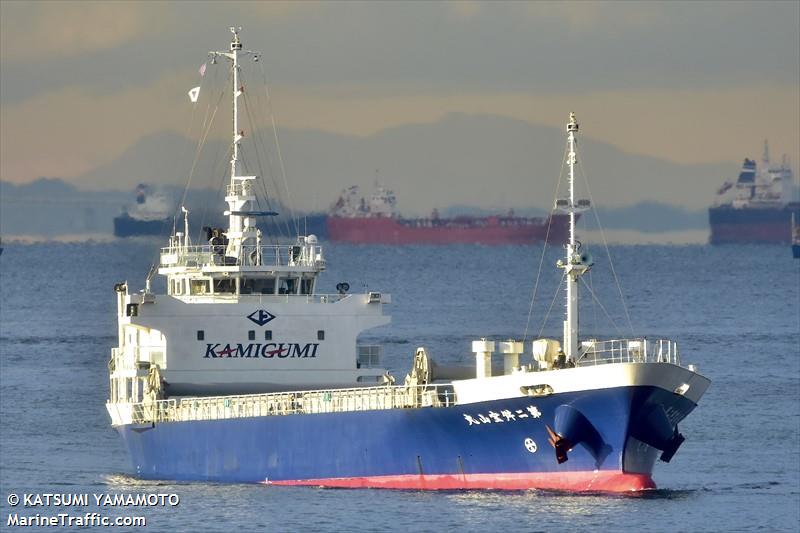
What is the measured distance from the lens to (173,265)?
62.6 meters

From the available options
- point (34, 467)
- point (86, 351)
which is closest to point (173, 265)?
point (34, 467)

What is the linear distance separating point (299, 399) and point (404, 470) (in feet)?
14.5


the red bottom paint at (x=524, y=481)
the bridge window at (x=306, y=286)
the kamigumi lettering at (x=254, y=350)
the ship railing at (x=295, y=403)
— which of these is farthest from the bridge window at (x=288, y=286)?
the red bottom paint at (x=524, y=481)

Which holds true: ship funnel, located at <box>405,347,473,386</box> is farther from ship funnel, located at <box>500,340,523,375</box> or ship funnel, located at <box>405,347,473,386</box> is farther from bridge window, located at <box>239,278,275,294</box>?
bridge window, located at <box>239,278,275,294</box>

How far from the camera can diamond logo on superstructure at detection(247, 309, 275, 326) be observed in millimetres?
60312

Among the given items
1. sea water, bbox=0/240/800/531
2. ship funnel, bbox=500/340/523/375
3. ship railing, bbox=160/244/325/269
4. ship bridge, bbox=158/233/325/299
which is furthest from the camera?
ship railing, bbox=160/244/325/269

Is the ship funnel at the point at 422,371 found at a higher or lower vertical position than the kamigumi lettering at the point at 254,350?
lower

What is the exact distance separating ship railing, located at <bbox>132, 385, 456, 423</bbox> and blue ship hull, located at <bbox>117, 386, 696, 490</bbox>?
0.38 meters

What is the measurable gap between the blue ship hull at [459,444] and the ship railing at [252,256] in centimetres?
545

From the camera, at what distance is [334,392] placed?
5578 centimetres

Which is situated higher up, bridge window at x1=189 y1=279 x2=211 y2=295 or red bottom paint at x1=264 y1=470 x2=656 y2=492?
bridge window at x1=189 y1=279 x2=211 y2=295

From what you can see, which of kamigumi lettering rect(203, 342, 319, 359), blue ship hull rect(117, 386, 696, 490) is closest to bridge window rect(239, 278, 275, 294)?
kamigumi lettering rect(203, 342, 319, 359)

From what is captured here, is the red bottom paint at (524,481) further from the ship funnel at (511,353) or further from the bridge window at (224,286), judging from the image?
the bridge window at (224,286)

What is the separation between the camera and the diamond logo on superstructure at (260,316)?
60.3 m
